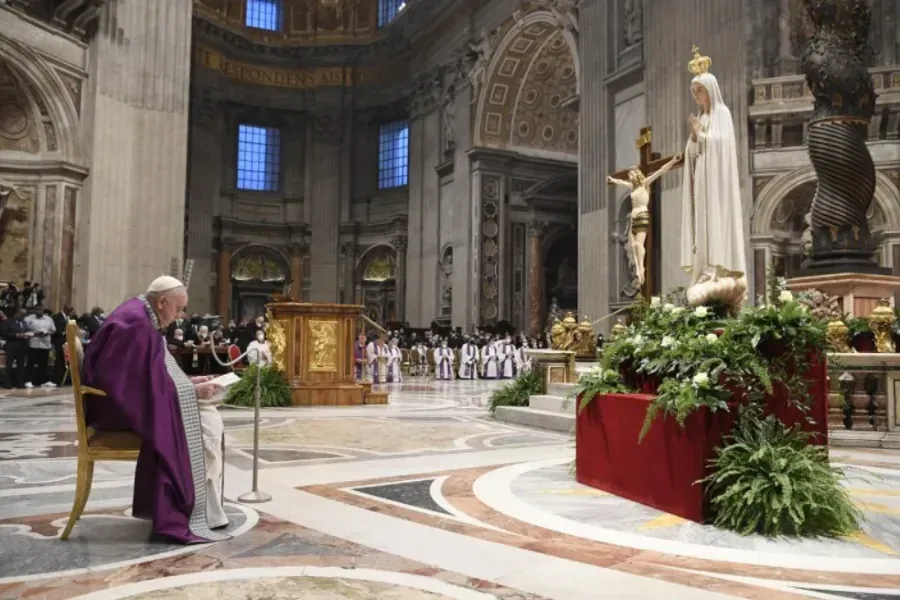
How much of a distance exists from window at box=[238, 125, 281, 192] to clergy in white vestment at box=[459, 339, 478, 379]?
15.4 meters

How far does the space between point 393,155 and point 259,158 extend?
5917 mm

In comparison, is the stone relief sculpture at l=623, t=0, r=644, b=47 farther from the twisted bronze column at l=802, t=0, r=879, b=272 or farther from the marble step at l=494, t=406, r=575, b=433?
Result: the marble step at l=494, t=406, r=575, b=433

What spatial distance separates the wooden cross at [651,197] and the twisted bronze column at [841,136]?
1.70 metres

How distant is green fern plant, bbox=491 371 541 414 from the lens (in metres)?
10.3

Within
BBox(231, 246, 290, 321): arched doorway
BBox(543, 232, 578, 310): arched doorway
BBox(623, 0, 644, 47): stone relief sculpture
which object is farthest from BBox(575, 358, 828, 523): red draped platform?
BBox(231, 246, 290, 321): arched doorway

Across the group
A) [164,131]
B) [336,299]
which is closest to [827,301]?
[164,131]

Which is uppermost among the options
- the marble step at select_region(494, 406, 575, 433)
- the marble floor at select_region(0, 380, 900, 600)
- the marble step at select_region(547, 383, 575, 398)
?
the marble step at select_region(547, 383, 575, 398)

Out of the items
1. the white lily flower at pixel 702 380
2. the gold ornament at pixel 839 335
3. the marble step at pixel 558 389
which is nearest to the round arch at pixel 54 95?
the marble step at pixel 558 389

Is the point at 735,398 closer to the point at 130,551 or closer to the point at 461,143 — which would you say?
the point at 130,551

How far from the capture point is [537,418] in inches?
368

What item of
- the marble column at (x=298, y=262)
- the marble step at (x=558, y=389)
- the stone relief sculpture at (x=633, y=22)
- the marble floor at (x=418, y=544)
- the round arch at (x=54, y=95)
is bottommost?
the marble floor at (x=418, y=544)

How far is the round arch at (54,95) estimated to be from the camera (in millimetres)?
15242

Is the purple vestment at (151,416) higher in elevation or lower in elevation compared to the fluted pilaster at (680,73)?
lower

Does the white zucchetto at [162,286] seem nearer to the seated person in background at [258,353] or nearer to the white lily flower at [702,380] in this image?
the seated person in background at [258,353]
